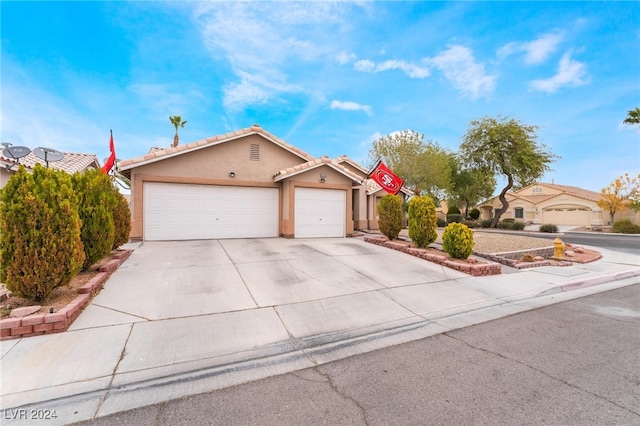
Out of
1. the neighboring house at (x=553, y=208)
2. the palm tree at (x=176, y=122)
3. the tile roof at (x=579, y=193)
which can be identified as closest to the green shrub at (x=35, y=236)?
the palm tree at (x=176, y=122)

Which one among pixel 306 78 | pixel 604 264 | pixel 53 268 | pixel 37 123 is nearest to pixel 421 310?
pixel 53 268

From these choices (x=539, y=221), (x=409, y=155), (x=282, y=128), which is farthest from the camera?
(x=539, y=221)

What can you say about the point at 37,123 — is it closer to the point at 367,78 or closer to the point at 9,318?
the point at 9,318

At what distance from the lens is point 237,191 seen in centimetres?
1255

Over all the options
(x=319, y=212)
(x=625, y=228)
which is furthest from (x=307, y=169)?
(x=625, y=228)

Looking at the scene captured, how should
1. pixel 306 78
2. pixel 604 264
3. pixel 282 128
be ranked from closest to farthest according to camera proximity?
pixel 604 264
pixel 306 78
pixel 282 128

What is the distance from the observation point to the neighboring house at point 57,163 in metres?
10.8

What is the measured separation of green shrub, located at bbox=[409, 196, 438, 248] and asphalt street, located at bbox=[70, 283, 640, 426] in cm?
580

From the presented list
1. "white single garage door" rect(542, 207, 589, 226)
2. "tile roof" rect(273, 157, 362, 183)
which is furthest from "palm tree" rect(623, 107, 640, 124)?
"tile roof" rect(273, 157, 362, 183)

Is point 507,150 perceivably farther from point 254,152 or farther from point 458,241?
point 254,152

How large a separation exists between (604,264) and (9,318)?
15.6 meters

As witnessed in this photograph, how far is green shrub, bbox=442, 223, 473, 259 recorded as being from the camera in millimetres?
8617

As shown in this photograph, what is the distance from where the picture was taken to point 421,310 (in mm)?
5188

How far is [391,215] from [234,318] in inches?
326
